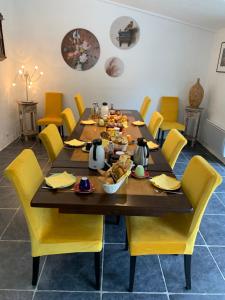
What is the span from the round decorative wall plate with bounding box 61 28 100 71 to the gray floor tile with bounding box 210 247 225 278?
3.61 metres

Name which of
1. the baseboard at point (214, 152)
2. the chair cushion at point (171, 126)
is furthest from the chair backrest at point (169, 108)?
the baseboard at point (214, 152)

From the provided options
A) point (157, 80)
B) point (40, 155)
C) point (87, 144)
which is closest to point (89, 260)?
point (87, 144)

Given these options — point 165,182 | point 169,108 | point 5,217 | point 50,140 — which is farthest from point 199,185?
point 169,108

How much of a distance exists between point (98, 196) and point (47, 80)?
3.64 m

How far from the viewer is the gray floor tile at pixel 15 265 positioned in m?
1.67

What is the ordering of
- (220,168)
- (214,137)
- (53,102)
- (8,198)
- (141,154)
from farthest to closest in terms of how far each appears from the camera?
(53,102) < (214,137) < (220,168) < (8,198) < (141,154)

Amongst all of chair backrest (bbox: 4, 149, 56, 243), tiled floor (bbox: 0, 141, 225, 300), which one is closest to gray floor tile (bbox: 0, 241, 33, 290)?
tiled floor (bbox: 0, 141, 225, 300)

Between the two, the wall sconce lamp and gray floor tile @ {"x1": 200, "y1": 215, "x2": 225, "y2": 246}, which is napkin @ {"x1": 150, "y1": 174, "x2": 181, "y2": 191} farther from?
the wall sconce lamp

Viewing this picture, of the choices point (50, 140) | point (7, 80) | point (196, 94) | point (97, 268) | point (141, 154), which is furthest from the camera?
point (196, 94)

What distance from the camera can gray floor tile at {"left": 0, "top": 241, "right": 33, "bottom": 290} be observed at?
167 cm

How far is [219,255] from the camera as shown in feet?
6.55

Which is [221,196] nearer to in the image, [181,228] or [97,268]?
[181,228]

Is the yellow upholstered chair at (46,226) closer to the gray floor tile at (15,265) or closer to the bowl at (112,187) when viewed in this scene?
the gray floor tile at (15,265)

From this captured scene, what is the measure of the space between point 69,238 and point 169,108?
3660mm
